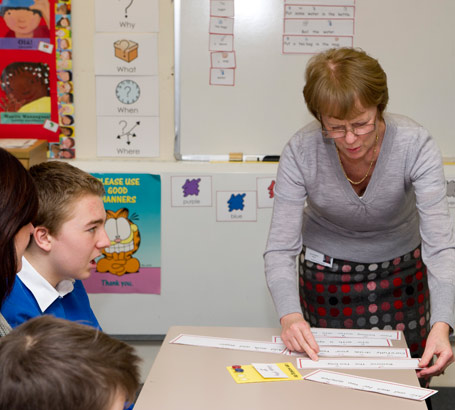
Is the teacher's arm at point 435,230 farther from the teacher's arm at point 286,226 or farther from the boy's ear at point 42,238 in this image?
the boy's ear at point 42,238

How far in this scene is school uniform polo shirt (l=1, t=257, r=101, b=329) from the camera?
1458 millimetres

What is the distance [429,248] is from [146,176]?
1405 millimetres

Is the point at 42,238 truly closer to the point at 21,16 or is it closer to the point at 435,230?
the point at 435,230

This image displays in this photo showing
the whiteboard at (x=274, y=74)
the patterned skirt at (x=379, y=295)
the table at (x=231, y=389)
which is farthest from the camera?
the whiteboard at (x=274, y=74)

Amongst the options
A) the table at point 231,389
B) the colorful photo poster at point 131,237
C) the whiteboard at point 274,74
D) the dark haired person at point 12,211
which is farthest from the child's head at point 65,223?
the whiteboard at point 274,74

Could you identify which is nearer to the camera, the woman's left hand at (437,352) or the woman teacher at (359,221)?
the woman's left hand at (437,352)

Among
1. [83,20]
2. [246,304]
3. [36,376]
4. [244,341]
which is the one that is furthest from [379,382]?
[83,20]

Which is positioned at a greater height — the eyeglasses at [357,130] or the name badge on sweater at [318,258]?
the eyeglasses at [357,130]

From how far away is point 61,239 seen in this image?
66.1 inches

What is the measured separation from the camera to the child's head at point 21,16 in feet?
8.89

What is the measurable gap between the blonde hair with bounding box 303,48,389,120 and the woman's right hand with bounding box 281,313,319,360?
0.53m

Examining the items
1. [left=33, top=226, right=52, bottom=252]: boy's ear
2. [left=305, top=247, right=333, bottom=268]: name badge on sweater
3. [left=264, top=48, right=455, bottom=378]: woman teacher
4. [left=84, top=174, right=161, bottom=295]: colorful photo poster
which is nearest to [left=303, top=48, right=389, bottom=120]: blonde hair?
[left=264, top=48, right=455, bottom=378]: woman teacher

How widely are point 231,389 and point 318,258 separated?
25.9 inches

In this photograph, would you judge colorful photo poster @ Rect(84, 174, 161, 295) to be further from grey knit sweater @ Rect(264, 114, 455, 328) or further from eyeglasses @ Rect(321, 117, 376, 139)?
eyeglasses @ Rect(321, 117, 376, 139)
